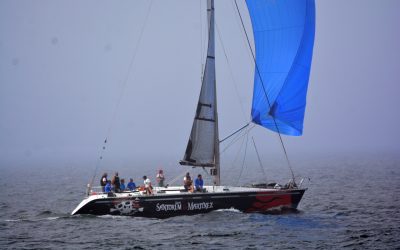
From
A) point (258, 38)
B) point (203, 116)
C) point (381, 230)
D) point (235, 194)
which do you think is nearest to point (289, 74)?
point (258, 38)

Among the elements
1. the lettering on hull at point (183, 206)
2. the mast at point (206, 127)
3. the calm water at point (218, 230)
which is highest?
the mast at point (206, 127)

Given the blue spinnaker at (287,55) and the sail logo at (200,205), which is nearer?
the sail logo at (200,205)

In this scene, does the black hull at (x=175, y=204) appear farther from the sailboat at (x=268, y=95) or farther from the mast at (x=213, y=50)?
the mast at (x=213, y=50)

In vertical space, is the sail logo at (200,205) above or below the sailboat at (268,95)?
below

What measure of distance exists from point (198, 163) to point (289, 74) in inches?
270

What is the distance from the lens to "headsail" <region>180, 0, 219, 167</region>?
30.0 metres

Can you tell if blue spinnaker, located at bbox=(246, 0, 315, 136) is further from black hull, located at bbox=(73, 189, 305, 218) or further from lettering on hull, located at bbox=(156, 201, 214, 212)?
lettering on hull, located at bbox=(156, 201, 214, 212)

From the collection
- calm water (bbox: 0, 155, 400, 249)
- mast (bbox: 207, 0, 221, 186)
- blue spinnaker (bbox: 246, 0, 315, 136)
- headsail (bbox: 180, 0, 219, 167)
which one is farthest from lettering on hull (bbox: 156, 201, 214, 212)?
blue spinnaker (bbox: 246, 0, 315, 136)

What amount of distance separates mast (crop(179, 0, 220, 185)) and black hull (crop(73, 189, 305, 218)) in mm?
1896

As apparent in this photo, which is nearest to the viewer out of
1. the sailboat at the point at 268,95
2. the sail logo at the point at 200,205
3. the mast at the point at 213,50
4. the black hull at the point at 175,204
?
the black hull at the point at 175,204

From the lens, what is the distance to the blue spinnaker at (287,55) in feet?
101

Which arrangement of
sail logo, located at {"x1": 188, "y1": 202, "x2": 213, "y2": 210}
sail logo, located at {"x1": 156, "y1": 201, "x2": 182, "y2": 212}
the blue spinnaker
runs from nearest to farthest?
sail logo, located at {"x1": 156, "y1": 201, "x2": 182, "y2": 212}
sail logo, located at {"x1": 188, "y1": 202, "x2": 213, "y2": 210}
the blue spinnaker

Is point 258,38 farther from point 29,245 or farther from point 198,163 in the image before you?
point 29,245

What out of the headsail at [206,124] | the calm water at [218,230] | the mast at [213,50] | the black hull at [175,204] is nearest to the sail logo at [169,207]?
the black hull at [175,204]
